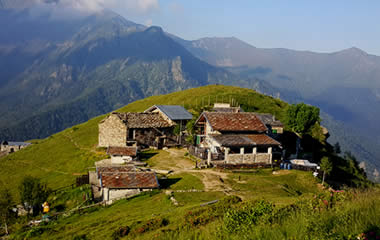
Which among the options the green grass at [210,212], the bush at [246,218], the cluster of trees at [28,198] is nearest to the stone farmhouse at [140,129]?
the green grass at [210,212]

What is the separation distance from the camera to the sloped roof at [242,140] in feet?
160

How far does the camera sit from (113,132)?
220 ft

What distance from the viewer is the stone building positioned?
65062 millimetres

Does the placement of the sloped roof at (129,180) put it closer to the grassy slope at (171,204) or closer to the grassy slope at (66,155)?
the grassy slope at (171,204)

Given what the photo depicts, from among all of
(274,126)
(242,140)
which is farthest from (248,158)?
(274,126)

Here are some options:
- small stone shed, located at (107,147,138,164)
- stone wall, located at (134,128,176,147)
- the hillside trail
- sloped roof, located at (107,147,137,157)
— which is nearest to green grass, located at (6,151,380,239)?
the hillside trail

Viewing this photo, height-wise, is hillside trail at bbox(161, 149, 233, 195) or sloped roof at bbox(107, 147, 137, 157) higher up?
sloped roof at bbox(107, 147, 137, 157)

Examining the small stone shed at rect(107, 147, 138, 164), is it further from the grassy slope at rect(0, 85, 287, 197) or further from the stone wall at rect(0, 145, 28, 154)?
the stone wall at rect(0, 145, 28, 154)

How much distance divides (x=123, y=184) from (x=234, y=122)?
24.6 meters

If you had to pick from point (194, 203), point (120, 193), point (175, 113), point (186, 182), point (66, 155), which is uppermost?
point (175, 113)

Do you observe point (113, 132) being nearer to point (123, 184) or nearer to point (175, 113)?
point (175, 113)

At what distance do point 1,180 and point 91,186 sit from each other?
96.1ft

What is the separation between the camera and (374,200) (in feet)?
34.0

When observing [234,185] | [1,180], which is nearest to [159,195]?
[234,185]
